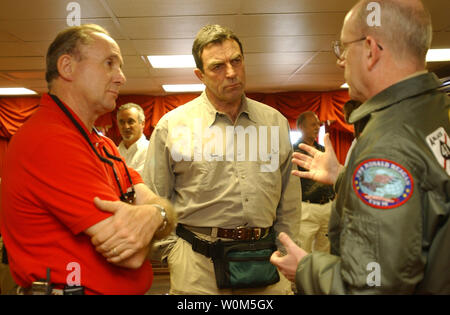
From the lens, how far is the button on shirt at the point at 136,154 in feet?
13.2

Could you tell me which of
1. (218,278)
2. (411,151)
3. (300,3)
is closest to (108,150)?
(218,278)

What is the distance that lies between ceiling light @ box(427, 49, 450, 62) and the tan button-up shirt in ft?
13.5

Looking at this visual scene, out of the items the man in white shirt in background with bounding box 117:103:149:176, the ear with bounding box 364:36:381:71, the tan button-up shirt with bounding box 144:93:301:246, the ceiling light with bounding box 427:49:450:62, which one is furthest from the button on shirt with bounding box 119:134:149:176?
the ceiling light with bounding box 427:49:450:62

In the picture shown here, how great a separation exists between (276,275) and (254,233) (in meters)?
0.22

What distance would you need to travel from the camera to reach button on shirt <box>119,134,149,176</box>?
4016mm

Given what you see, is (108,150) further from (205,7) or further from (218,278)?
(205,7)

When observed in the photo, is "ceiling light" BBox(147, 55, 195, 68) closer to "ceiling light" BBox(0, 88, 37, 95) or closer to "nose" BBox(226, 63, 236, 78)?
"ceiling light" BBox(0, 88, 37, 95)

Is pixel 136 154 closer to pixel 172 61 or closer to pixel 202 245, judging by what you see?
pixel 172 61

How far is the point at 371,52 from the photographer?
3.67 feet

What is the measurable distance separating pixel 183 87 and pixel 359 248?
21.1 feet

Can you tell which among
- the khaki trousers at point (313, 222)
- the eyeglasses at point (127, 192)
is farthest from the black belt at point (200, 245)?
the khaki trousers at point (313, 222)

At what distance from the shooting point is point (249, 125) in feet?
6.46
